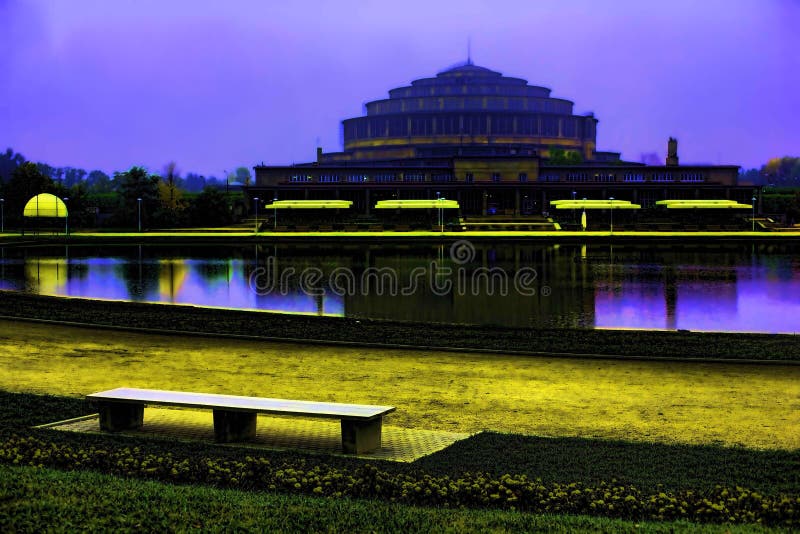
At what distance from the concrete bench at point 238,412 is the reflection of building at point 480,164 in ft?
358

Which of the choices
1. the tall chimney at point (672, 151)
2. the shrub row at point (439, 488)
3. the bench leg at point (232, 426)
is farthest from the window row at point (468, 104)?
the shrub row at point (439, 488)

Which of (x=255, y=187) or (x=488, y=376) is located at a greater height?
(x=255, y=187)

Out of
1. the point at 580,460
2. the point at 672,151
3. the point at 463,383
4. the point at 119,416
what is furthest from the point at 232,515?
the point at 672,151

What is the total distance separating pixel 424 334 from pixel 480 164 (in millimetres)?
109731

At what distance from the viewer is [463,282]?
4769 cm

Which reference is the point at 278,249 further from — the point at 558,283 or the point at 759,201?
the point at 759,201

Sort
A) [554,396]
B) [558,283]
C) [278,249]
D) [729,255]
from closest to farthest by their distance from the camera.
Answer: [554,396], [558,283], [729,255], [278,249]

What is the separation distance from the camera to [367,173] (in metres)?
134

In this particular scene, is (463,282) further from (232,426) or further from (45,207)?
(45,207)

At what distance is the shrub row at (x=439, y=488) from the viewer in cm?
955

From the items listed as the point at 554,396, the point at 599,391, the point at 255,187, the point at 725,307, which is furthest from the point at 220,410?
the point at 255,187

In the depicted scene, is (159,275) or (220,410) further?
(159,275)

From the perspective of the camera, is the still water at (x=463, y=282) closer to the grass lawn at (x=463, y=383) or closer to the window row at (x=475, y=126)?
the grass lawn at (x=463, y=383)

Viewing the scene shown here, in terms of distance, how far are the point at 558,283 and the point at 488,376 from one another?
93.5ft
